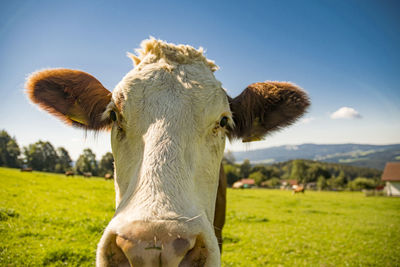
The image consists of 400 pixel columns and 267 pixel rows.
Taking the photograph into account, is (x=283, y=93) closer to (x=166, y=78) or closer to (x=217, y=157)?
(x=217, y=157)

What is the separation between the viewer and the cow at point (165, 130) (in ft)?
4.13

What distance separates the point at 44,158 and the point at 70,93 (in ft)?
251

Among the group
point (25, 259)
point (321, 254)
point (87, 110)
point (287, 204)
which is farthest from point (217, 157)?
point (287, 204)

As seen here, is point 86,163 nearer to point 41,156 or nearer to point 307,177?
point 41,156

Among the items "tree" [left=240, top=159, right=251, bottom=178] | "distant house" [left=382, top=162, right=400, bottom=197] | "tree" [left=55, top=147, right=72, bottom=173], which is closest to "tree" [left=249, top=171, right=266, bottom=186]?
"tree" [left=240, top=159, right=251, bottom=178]

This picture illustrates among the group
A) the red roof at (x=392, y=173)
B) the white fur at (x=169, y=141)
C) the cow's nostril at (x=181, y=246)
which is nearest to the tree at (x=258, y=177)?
the red roof at (x=392, y=173)

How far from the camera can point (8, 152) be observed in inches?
2122

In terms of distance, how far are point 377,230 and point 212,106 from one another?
14.7 m

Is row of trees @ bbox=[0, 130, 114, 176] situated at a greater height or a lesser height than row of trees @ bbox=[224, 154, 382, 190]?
greater

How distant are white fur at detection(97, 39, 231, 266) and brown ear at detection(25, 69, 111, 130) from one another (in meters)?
0.78

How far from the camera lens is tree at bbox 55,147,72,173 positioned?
68.1 m

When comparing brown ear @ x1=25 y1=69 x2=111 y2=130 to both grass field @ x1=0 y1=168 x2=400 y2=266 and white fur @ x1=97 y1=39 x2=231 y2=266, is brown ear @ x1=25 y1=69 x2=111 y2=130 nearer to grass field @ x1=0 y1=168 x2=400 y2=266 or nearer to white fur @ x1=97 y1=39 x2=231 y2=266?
white fur @ x1=97 y1=39 x2=231 y2=266

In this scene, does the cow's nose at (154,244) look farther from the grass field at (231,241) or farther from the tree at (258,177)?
the tree at (258,177)

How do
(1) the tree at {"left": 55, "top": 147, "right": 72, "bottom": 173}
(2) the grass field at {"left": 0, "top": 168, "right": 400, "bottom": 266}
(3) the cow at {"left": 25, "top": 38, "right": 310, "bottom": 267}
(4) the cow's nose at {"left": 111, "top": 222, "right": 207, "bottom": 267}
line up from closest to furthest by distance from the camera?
(4) the cow's nose at {"left": 111, "top": 222, "right": 207, "bottom": 267}
(3) the cow at {"left": 25, "top": 38, "right": 310, "bottom": 267}
(2) the grass field at {"left": 0, "top": 168, "right": 400, "bottom": 266}
(1) the tree at {"left": 55, "top": 147, "right": 72, "bottom": 173}
